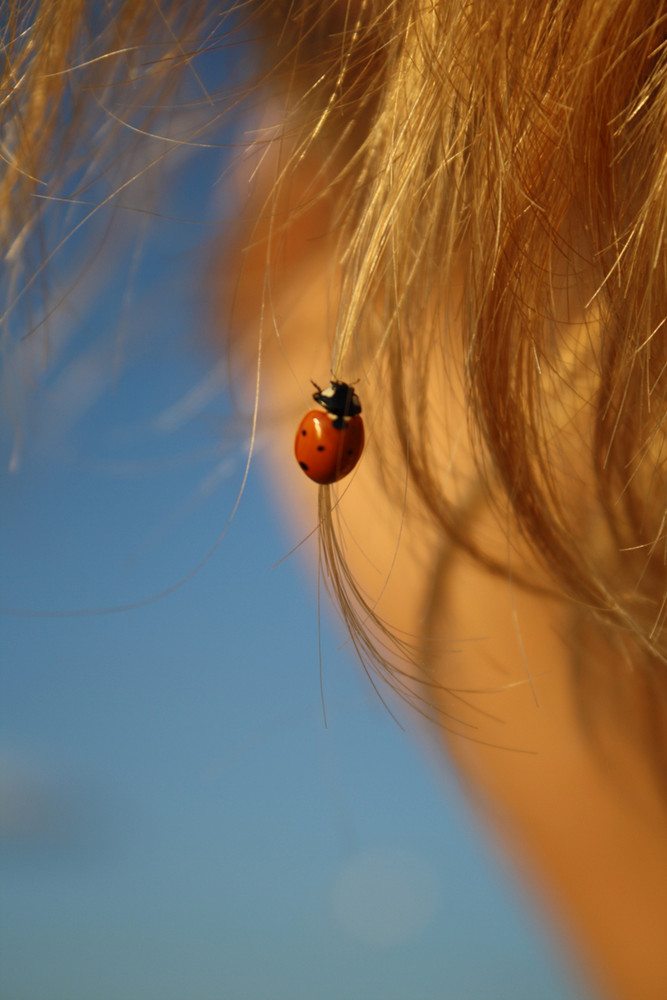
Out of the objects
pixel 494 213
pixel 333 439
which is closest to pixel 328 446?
pixel 333 439

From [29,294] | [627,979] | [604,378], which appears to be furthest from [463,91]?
[627,979]

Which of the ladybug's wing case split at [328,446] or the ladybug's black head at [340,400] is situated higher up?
the ladybug's black head at [340,400]

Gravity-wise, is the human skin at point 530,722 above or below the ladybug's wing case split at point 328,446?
below

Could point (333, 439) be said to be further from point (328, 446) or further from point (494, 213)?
point (494, 213)

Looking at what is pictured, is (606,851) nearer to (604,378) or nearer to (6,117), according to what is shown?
(604,378)

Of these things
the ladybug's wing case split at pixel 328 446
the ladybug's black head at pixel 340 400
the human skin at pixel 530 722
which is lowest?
→ the human skin at pixel 530 722
